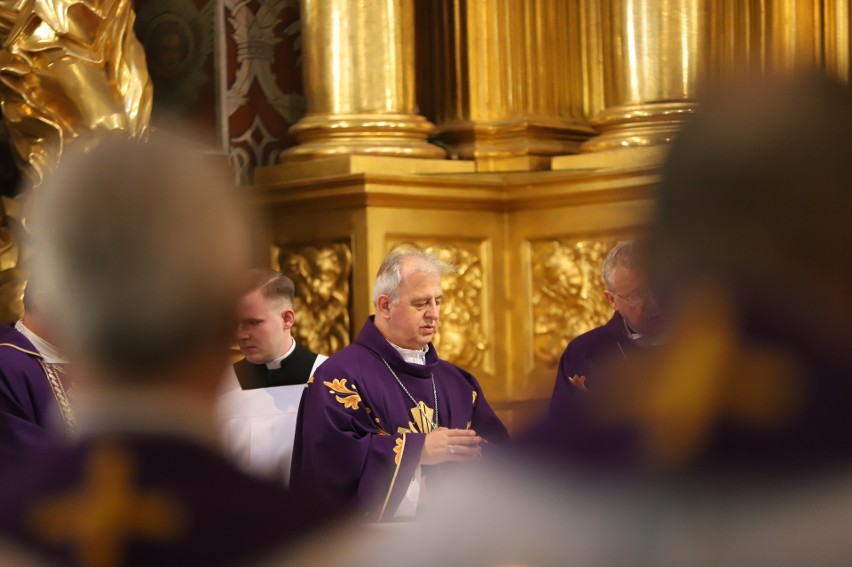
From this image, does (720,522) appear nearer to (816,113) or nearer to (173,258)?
(816,113)

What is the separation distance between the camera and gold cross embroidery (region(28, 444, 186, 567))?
1357 millimetres

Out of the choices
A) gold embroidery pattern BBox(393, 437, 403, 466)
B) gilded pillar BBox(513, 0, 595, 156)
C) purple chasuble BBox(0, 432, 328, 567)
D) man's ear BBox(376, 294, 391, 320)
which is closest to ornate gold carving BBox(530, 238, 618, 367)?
gilded pillar BBox(513, 0, 595, 156)

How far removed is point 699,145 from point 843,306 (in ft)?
0.49

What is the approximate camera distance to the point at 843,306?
3.39ft

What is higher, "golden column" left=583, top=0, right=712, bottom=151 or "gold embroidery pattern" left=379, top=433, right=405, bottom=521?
"golden column" left=583, top=0, right=712, bottom=151

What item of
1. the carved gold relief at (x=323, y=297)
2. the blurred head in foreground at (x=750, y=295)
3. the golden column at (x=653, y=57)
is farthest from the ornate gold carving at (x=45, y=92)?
the blurred head in foreground at (x=750, y=295)

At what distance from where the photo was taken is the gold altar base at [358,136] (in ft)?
22.0

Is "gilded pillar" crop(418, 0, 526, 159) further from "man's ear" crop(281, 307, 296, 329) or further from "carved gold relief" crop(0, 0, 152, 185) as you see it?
"man's ear" crop(281, 307, 296, 329)

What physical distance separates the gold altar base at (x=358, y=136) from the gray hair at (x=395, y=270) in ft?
5.11

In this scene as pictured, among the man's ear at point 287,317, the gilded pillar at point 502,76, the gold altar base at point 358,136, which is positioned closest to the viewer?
the man's ear at point 287,317

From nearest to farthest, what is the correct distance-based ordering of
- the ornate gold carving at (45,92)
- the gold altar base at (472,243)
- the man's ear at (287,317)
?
the man's ear at (287,317), the ornate gold carving at (45,92), the gold altar base at (472,243)

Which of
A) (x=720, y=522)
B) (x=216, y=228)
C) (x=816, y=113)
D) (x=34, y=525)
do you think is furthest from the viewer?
(x=34, y=525)

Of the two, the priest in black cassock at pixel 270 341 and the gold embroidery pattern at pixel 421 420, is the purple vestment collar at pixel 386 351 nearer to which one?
the gold embroidery pattern at pixel 421 420

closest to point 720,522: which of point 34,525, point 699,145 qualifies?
point 699,145
